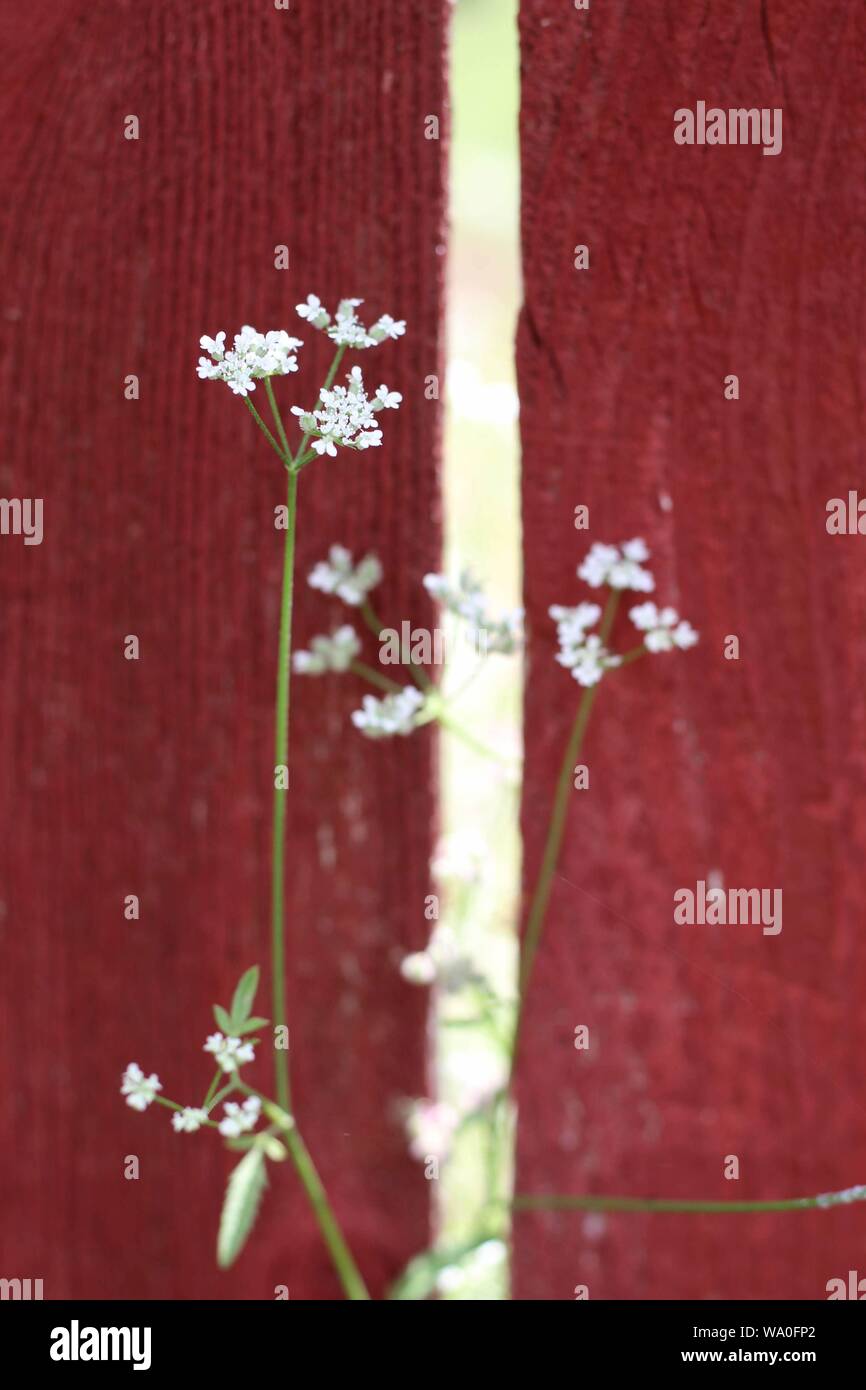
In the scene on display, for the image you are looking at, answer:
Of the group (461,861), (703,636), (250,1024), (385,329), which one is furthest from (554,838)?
(385,329)

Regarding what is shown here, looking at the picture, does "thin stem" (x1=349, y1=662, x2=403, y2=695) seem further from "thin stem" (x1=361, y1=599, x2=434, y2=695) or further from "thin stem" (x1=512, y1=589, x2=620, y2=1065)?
"thin stem" (x1=512, y1=589, x2=620, y2=1065)

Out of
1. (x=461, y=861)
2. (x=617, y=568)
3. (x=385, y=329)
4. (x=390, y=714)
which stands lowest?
(x=461, y=861)

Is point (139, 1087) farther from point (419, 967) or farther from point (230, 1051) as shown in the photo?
point (419, 967)

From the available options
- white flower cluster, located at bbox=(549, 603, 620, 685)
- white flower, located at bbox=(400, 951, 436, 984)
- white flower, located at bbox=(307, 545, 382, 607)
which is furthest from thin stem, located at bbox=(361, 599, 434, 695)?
white flower, located at bbox=(400, 951, 436, 984)

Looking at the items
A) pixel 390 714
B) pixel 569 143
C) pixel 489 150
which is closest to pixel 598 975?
pixel 390 714

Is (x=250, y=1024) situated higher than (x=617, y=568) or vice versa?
(x=617, y=568)

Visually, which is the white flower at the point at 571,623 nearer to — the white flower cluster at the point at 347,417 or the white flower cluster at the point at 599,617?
the white flower cluster at the point at 599,617

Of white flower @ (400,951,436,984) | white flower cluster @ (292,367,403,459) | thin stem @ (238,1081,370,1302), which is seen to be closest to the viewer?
white flower cluster @ (292,367,403,459)

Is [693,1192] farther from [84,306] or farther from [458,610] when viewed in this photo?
[84,306]
